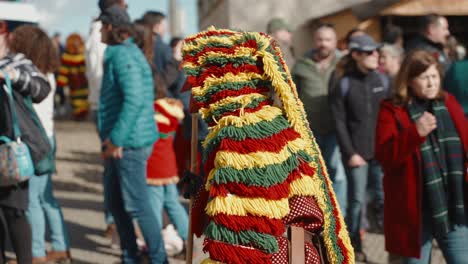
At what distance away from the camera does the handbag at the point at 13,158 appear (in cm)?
452

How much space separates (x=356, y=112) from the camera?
6.17 metres

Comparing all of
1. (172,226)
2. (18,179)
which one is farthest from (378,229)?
(18,179)

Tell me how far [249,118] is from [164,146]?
3.48 m

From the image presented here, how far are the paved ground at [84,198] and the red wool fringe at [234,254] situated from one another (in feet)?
11.2

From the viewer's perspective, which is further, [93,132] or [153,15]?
[93,132]

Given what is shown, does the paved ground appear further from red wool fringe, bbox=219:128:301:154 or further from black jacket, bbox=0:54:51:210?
red wool fringe, bbox=219:128:301:154

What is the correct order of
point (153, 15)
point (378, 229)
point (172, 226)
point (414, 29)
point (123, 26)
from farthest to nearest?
point (414, 29) < point (153, 15) < point (378, 229) < point (172, 226) < point (123, 26)

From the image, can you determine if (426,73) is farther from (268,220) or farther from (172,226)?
(172,226)

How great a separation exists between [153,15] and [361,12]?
237 inches

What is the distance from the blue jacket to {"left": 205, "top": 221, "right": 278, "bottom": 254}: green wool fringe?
240 centimetres

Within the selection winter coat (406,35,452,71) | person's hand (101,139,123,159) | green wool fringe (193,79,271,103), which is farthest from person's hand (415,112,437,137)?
winter coat (406,35,452,71)

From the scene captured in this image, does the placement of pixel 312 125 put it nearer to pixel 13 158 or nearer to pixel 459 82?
pixel 459 82

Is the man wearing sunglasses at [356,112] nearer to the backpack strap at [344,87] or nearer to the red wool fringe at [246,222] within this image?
the backpack strap at [344,87]

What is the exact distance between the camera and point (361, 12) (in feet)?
42.7
